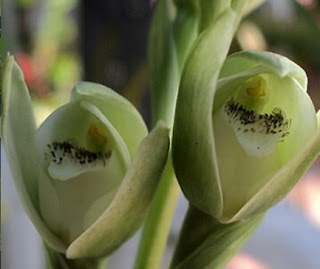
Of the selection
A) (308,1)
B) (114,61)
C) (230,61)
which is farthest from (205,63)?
(114,61)

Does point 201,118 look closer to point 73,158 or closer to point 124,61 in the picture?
point 73,158

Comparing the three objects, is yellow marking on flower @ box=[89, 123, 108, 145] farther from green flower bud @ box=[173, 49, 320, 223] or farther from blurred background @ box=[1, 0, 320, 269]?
blurred background @ box=[1, 0, 320, 269]

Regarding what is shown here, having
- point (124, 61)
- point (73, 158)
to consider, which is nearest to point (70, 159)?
point (73, 158)

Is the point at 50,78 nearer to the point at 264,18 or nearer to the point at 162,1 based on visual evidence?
the point at 264,18

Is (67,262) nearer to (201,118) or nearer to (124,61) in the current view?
(201,118)

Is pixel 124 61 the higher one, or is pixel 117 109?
pixel 117 109

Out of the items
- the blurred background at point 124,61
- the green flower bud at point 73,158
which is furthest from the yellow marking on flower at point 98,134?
the blurred background at point 124,61

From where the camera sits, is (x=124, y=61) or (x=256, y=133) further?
(x=124, y=61)
